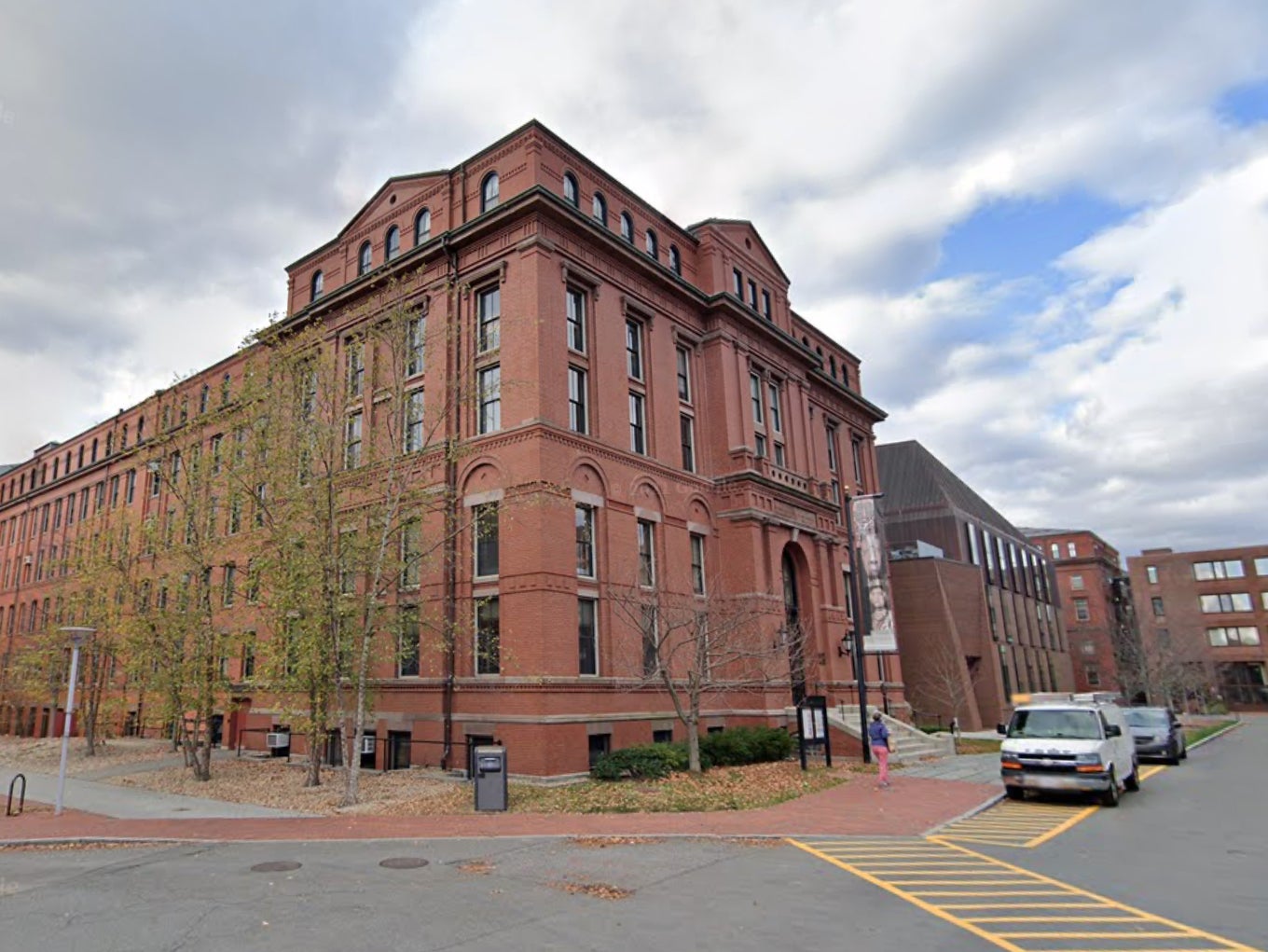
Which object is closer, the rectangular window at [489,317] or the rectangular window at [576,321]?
the rectangular window at [489,317]

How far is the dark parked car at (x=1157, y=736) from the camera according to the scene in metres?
26.4

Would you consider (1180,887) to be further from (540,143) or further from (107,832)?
(540,143)

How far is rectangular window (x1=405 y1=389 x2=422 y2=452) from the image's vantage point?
21.8 m

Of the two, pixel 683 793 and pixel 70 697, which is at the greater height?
pixel 70 697

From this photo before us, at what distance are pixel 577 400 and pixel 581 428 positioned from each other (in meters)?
0.86

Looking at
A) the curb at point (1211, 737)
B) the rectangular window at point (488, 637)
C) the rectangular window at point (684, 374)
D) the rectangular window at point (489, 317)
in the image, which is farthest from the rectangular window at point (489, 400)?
the curb at point (1211, 737)

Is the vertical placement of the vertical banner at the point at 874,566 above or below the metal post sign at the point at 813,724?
above

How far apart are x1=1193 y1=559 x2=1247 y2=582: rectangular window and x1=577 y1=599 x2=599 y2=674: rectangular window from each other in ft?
313

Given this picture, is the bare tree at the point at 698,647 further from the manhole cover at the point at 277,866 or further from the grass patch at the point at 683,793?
the manhole cover at the point at 277,866

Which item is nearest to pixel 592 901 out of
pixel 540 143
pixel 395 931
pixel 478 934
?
pixel 478 934

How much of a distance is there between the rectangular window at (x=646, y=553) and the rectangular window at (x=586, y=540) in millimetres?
1937

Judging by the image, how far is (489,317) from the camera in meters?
24.2

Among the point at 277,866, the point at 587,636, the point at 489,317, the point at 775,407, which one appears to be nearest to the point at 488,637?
the point at 587,636

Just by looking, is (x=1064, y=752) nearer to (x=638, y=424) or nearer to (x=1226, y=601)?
(x=638, y=424)
